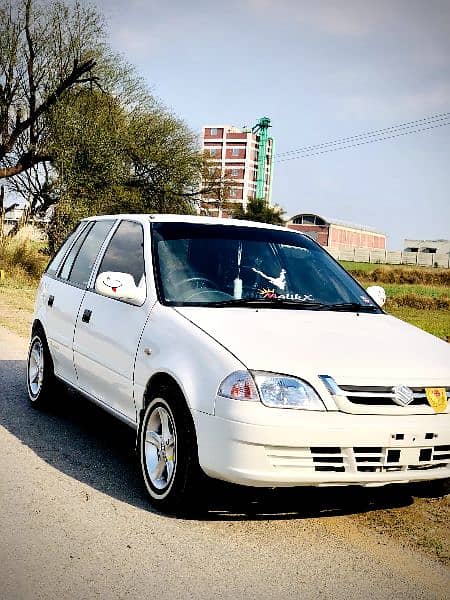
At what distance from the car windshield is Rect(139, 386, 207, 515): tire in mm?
755

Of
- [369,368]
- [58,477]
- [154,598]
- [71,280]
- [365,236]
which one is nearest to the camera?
[154,598]

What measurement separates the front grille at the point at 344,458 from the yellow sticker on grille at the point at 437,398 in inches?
9.0

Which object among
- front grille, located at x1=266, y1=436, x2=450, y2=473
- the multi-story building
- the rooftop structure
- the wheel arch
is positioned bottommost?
front grille, located at x1=266, y1=436, x2=450, y2=473

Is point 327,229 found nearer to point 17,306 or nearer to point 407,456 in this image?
point 17,306

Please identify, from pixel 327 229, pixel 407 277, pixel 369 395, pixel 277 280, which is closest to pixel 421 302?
pixel 407 277

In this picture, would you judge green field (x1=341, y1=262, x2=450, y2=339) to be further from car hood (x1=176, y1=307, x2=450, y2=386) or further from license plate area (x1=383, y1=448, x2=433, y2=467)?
license plate area (x1=383, y1=448, x2=433, y2=467)

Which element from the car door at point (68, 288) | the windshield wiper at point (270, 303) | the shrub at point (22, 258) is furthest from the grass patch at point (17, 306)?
the windshield wiper at point (270, 303)

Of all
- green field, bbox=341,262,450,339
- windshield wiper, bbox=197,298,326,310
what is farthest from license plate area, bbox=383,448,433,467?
green field, bbox=341,262,450,339

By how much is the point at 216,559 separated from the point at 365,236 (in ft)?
515

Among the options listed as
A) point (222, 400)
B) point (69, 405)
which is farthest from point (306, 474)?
point (69, 405)

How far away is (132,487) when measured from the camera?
5355 mm

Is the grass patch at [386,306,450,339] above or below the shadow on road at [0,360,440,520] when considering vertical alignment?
below

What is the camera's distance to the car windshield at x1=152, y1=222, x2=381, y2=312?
18.2ft

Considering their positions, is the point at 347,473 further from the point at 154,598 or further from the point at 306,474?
the point at 154,598
